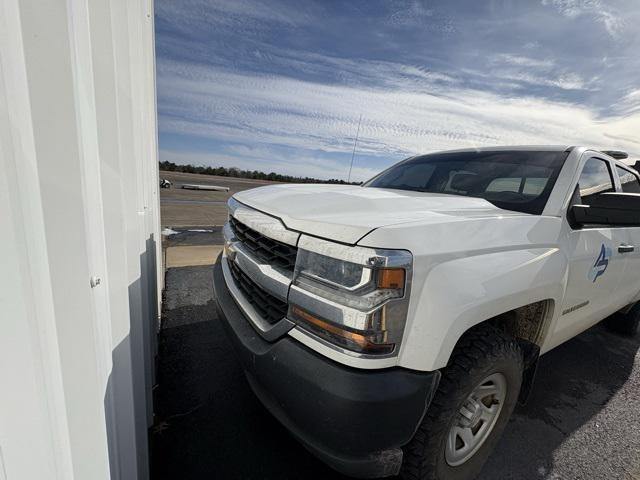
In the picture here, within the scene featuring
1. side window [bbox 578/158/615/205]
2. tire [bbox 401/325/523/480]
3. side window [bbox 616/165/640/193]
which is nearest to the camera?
tire [bbox 401/325/523/480]

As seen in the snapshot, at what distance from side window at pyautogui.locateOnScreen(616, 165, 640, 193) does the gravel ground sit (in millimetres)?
1909

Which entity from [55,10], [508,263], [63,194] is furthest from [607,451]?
[55,10]

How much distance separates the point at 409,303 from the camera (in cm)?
126

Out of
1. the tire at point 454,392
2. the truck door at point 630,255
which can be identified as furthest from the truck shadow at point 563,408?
the truck door at point 630,255

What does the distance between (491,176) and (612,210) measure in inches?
31.9

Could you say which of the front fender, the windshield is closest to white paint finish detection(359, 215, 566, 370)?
the front fender

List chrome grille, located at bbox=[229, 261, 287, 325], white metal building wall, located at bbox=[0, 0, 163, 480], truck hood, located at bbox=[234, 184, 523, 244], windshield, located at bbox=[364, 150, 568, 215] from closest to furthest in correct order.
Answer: white metal building wall, located at bbox=[0, 0, 163, 480], truck hood, located at bbox=[234, 184, 523, 244], chrome grille, located at bbox=[229, 261, 287, 325], windshield, located at bbox=[364, 150, 568, 215]

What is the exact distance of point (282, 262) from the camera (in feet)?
5.41

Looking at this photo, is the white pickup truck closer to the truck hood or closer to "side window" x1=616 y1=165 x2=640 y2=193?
the truck hood

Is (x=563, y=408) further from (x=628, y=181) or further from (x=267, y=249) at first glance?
(x=267, y=249)

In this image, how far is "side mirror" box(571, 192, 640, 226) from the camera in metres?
1.90

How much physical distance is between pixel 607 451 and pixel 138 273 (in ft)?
10.8

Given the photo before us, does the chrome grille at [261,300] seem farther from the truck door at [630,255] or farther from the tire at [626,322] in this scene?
the tire at [626,322]

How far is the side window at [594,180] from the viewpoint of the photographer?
2.31 metres
